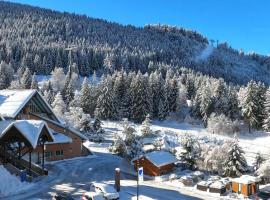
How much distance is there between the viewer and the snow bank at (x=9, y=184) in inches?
1501

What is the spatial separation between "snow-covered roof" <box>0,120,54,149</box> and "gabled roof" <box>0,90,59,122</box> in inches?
330

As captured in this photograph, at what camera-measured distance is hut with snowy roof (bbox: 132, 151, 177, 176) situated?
180ft

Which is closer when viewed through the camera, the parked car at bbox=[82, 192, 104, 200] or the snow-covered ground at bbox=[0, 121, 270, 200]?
the parked car at bbox=[82, 192, 104, 200]

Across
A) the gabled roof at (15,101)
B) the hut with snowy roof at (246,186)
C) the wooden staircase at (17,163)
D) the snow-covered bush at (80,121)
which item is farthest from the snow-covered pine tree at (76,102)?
the hut with snowy roof at (246,186)

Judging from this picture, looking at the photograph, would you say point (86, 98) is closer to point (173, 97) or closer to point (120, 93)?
point (120, 93)

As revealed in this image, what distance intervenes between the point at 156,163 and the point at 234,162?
10.5 meters

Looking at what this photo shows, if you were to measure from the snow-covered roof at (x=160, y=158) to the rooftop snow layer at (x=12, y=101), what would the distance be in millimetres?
18171

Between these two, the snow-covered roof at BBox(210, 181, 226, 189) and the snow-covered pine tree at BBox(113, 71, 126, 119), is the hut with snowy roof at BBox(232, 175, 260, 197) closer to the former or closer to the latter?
the snow-covered roof at BBox(210, 181, 226, 189)

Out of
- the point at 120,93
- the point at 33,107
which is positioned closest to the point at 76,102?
the point at 120,93

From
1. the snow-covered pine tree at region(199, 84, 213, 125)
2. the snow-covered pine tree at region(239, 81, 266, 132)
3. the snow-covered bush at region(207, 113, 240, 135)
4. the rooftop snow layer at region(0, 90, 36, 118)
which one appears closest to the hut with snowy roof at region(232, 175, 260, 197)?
the rooftop snow layer at region(0, 90, 36, 118)

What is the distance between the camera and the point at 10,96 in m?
56.8

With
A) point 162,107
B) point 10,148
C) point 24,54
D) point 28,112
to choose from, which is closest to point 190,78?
point 162,107

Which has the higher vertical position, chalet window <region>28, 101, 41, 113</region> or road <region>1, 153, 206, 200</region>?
chalet window <region>28, 101, 41, 113</region>

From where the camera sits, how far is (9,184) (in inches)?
1540
